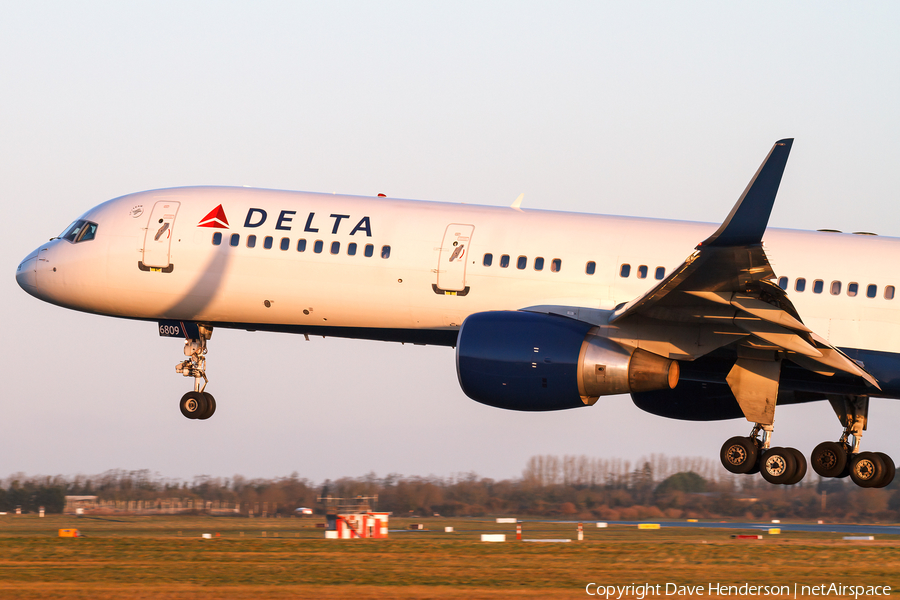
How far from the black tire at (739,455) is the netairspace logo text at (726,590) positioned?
2.52 meters

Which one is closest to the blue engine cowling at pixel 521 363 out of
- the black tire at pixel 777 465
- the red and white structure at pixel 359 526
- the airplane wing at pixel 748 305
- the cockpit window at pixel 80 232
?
the airplane wing at pixel 748 305

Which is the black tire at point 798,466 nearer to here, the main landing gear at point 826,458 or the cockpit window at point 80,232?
the main landing gear at point 826,458

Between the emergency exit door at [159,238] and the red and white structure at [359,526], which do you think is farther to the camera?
the red and white structure at [359,526]

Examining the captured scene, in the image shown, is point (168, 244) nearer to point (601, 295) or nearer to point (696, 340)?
point (601, 295)

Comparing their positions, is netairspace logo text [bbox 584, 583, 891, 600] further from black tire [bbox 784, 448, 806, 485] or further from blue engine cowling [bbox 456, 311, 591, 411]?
blue engine cowling [bbox 456, 311, 591, 411]

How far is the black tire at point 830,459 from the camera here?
24609 mm

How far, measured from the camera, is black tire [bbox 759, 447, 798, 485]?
23.6 m

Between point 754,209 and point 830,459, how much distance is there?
30.1ft

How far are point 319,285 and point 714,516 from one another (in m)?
26.6

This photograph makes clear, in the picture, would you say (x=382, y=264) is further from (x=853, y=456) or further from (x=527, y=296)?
(x=853, y=456)

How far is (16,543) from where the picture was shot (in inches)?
1084

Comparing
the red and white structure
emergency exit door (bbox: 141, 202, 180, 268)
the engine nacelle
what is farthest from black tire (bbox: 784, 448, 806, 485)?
the red and white structure

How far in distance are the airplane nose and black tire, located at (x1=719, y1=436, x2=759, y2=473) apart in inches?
616

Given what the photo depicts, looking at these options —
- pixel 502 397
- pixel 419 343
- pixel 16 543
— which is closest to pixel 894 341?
pixel 502 397
